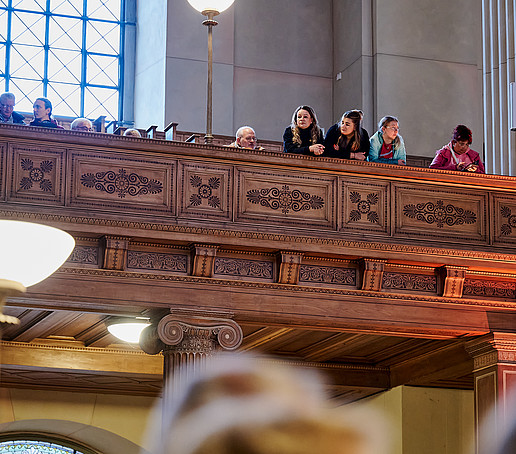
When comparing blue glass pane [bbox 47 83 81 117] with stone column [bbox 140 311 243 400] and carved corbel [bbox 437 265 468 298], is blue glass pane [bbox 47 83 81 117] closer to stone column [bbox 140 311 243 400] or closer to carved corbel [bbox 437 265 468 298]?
stone column [bbox 140 311 243 400]

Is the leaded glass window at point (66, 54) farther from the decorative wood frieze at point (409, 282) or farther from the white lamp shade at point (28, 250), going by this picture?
the white lamp shade at point (28, 250)

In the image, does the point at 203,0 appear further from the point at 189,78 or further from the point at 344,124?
the point at 189,78

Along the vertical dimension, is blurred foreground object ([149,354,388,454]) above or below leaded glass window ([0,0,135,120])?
below

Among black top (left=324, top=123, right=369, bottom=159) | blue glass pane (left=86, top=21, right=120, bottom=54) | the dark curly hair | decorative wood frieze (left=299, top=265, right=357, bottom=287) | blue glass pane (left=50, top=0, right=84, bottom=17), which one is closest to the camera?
decorative wood frieze (left=299, top=265, right=357, bottom=287)

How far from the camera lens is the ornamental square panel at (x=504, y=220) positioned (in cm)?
1278

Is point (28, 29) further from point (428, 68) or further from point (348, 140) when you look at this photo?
point (348, 140)

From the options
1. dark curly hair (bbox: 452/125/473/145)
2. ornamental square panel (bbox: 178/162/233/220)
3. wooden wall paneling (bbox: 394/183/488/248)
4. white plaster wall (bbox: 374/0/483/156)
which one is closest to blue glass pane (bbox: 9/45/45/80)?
white plaster wall (bbox: 374/0/483/156)

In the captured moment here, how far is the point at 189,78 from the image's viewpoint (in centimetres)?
2033

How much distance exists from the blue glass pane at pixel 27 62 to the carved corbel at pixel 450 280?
10.8 m

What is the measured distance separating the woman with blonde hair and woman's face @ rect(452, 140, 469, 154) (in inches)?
66.4

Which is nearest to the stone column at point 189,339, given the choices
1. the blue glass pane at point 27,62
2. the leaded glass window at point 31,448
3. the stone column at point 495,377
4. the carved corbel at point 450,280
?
the carved corbel at point 450,280

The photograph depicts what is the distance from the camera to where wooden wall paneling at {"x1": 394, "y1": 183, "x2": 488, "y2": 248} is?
40.9 feet

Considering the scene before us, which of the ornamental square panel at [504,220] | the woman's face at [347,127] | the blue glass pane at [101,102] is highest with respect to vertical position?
the blue glass pane at [101,102]

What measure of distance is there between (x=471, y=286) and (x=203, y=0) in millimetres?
4405
